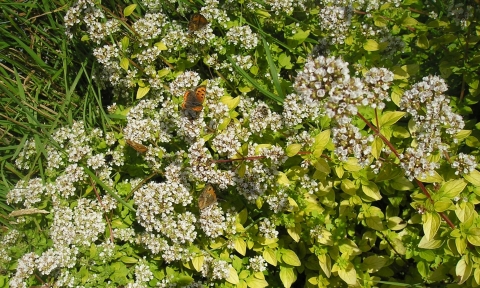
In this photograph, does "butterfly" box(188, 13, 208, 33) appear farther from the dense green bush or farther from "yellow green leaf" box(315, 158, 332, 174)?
"yellow green leaf" box(315, 158, 332, 174)

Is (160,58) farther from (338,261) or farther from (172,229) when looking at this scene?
(338,261)

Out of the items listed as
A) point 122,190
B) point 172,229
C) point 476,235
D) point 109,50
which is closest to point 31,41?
point 109,50

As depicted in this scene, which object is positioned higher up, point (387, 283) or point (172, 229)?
point (172, 229)

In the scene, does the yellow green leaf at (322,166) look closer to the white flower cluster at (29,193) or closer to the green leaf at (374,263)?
the green leaf at (374,263)

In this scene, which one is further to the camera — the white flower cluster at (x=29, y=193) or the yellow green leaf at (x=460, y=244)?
the white flower cluster at (x=29, y=193)

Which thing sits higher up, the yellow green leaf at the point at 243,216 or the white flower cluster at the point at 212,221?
the white flower cluster at the point at 212,221

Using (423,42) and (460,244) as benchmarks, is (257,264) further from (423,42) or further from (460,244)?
(423,42)

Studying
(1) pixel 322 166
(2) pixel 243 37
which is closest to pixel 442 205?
(1) pixel 322 166

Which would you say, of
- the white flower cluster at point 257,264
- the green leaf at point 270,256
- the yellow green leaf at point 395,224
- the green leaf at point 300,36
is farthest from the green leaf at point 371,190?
the green leaf at point 300,36
